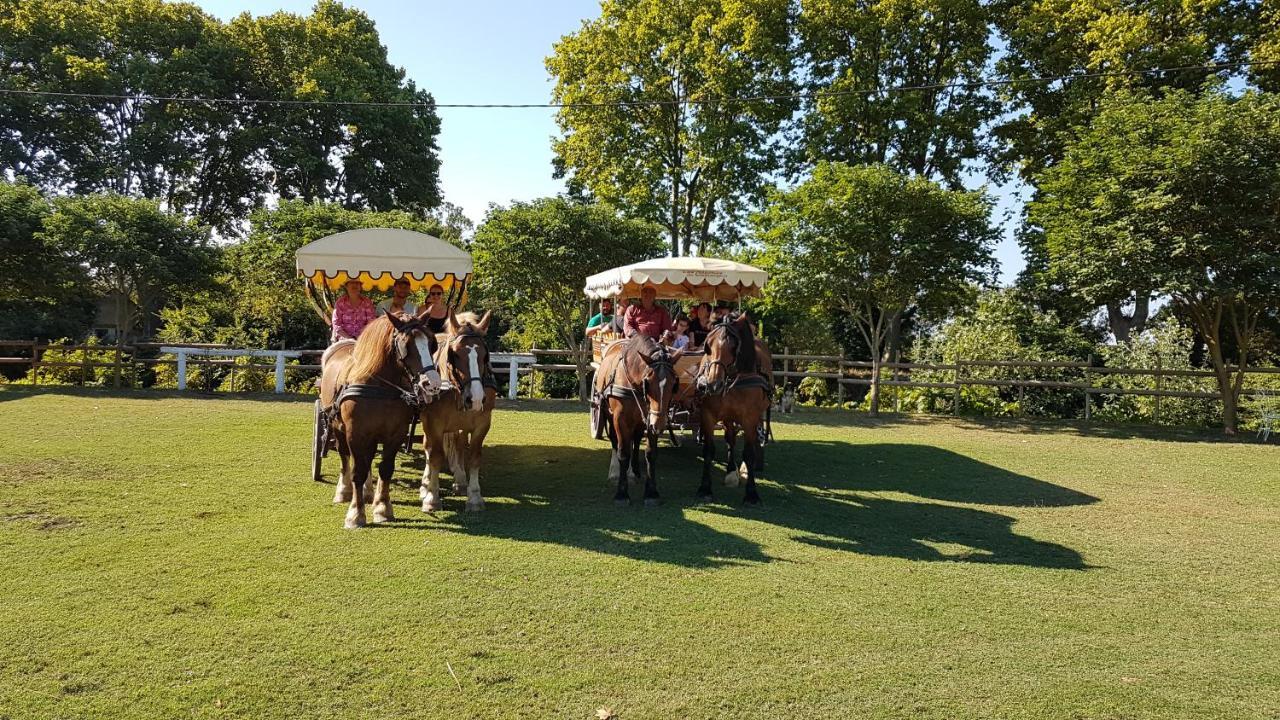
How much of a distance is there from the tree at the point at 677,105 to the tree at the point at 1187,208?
1077 cm

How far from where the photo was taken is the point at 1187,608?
4836 millimetres

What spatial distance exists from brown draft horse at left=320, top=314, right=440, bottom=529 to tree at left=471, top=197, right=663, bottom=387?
426 inches

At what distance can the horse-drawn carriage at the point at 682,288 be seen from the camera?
8.38 metres

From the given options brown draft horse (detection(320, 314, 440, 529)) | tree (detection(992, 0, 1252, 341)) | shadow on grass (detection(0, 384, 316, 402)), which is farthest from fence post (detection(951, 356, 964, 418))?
shadow on grass (detection(0, 384, 316, 402))

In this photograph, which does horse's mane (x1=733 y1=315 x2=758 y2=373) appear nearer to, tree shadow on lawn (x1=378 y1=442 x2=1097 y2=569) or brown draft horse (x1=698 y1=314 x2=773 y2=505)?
brown draft horse (x1=698 y1=314 x2=773 y2=505)

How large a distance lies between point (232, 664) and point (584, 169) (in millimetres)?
23667

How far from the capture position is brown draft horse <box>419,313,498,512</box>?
6078mm

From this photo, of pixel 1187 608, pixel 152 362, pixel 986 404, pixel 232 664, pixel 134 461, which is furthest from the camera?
pixel 152 362

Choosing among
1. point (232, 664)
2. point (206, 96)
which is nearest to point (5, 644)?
point (232, 664)

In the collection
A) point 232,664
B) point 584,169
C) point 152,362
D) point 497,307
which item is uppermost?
point 584,169

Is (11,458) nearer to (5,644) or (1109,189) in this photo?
(5,644)

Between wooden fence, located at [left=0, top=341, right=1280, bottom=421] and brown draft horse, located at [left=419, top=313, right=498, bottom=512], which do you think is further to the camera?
wooden fence, located at [left=0, top=341, right=1280, bottom=421]

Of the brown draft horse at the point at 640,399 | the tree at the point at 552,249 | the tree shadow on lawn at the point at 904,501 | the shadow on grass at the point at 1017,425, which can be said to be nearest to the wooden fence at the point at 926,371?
the shadow on grass at the point at 1017,425

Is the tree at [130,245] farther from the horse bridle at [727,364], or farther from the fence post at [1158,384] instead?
the fence post at [1158,384]
